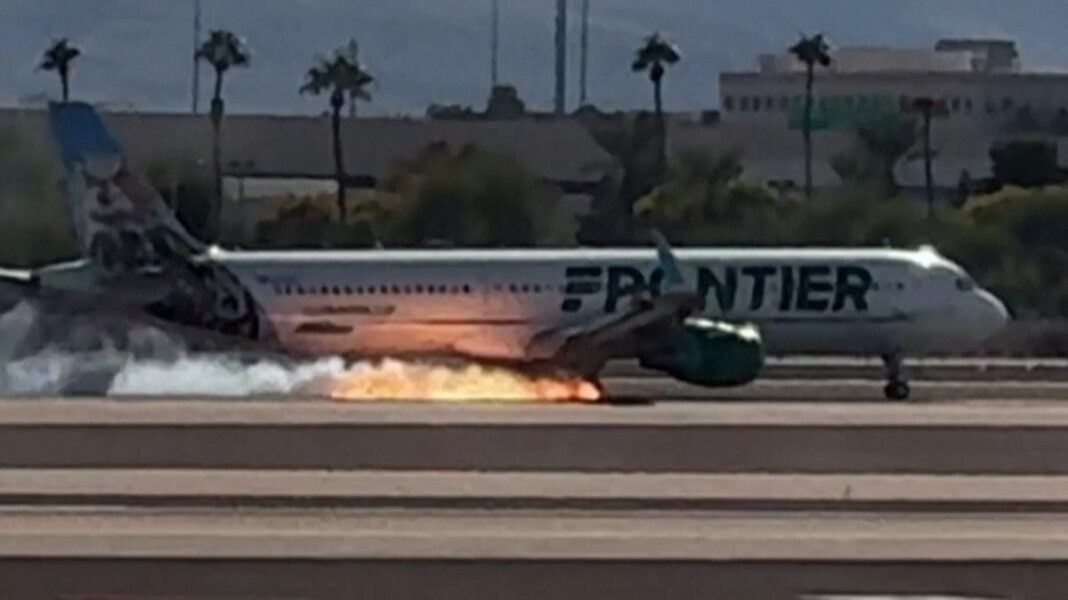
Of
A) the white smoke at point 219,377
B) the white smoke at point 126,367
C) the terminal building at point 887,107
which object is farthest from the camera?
the terminal building at point 887,107

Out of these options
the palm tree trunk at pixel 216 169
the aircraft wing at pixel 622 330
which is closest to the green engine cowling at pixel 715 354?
the aircraft wing at pixel 622 330

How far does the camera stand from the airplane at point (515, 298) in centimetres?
4266

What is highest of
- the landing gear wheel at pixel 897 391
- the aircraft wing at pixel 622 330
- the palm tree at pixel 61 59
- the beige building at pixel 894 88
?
the palm tree at pixel 61 59

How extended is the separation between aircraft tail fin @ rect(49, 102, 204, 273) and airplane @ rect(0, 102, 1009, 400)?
0.14ft

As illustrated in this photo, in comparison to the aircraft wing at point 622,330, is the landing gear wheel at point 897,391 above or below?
below

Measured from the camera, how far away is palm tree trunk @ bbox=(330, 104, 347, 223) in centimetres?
8164

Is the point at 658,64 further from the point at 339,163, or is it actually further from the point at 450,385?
the point at 450,385

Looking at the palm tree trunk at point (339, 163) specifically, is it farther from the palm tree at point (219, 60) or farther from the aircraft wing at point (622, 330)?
the aircraft wing at point (622, 330)

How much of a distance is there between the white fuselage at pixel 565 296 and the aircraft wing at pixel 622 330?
Answer: 7.4 inches

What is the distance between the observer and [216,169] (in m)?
87.5

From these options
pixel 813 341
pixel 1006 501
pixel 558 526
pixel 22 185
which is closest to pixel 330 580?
pixel 558 526

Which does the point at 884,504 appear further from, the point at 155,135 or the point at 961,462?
the point at 155,135

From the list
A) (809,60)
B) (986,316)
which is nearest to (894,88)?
(809,60)

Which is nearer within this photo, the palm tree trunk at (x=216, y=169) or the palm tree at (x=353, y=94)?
the palm tree trunk at (x=216, y=169)
